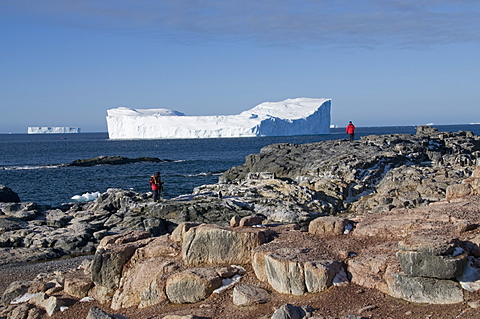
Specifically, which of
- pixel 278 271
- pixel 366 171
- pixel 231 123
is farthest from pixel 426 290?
pixel 231 123

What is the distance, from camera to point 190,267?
11.4 meters

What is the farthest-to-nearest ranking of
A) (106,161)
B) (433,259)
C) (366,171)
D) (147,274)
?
(106,161)
(366,171)
(147,274)
(433,259)

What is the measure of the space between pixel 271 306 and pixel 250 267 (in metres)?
1.64

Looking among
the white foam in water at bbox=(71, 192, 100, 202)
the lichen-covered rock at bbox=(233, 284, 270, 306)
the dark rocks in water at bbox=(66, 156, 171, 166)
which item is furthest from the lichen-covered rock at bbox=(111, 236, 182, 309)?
the dark rocks in water at bbox=(66, 156, 171, 166)

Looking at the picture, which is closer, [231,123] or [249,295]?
[249,295]

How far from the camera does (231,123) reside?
110062mm

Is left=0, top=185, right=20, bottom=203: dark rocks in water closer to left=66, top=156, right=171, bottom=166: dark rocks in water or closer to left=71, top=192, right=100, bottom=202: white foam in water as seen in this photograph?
left=71, top=192, right=100, bottom=202: white foam in water

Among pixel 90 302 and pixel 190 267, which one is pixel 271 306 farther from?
pixel 90 302

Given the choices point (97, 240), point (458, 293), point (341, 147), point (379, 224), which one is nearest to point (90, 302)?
point (379, 224)

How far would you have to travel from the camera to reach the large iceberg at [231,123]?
357 ft

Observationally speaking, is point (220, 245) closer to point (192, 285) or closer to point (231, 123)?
point (192, 285)

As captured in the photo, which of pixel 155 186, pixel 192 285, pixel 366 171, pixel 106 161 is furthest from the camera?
pixel 106 161

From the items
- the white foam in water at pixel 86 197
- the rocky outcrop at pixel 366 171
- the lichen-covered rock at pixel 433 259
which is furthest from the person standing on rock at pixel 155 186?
the lichen-covered rock at pixel 433 259

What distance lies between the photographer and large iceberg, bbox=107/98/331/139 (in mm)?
108938
